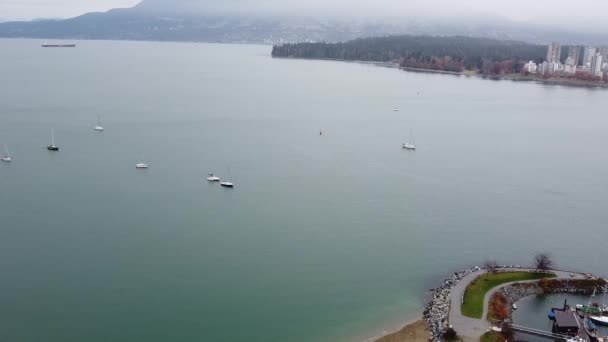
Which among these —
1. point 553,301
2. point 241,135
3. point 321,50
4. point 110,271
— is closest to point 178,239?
point 110,271

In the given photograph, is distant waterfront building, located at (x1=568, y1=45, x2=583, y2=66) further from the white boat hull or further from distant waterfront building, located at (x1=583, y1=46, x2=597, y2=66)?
the white boat hull

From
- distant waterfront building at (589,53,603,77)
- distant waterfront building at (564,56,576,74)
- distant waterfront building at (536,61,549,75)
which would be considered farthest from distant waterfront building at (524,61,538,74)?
distant waterfront building at (589,53,603,77)

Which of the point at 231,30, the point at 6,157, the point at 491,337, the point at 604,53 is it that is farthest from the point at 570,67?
the point at 231,30

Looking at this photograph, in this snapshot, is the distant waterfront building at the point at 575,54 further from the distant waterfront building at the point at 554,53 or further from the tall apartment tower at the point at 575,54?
the distant waterfront building at the point at 554,53

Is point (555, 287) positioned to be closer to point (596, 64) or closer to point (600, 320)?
point (600, 320)

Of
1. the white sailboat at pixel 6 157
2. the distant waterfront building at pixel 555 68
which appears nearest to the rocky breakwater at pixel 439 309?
the white sailboat at pixel 6 157

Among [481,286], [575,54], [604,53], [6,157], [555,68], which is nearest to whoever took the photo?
[481,286]

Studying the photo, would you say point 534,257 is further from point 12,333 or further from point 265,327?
point 12,333
